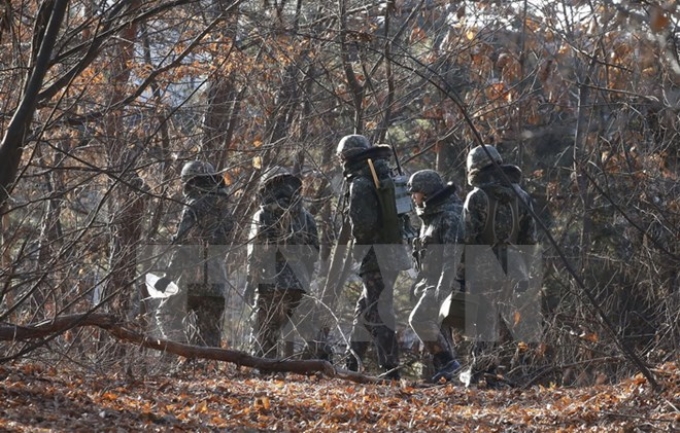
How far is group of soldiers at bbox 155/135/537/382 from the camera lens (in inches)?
478

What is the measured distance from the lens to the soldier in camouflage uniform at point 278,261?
44.0 ft

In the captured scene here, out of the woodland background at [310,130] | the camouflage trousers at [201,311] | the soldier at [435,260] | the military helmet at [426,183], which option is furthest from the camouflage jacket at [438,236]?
the camouflage trousers at [201,311]

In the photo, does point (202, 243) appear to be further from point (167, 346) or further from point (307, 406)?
point (307, 406)

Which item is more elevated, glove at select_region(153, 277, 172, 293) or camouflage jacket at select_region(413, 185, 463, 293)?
camouflage jacket at select_region(413, 185, 463, 293)

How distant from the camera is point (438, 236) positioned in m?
12.6

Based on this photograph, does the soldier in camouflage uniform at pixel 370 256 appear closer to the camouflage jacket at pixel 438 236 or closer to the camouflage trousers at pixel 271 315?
the camouflage jacket at pixel 438 236

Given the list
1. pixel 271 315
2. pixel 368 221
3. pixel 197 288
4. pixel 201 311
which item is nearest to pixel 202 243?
pixel 368 221

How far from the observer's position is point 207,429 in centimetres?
841

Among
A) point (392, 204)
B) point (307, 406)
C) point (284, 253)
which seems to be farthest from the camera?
point (284, 253)

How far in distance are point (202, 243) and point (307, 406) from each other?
6.91 feet

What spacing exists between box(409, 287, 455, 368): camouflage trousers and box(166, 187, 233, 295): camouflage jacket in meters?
2.05

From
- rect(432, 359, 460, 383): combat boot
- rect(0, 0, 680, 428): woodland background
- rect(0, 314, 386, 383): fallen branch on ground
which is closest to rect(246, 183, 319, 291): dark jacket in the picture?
rect(0, 0, 680, 428): woodland background

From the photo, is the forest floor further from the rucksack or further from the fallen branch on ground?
the rucksack

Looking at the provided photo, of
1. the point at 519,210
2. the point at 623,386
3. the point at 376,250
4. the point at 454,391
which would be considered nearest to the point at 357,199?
the point at 376,250
